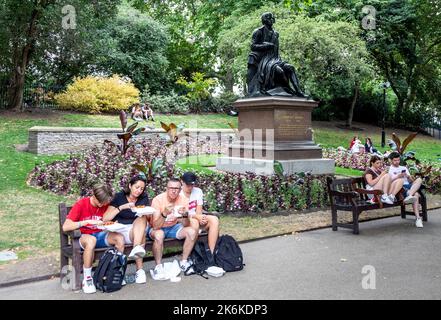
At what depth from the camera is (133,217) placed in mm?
5441

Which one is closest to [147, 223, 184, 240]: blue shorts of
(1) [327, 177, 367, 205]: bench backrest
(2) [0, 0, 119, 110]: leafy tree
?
(1) [327, 177, 367, 205]: bench backrest

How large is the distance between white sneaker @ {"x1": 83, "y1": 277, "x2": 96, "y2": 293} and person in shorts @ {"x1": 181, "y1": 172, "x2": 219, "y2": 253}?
1.42m

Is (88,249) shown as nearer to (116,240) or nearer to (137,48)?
(116,240)

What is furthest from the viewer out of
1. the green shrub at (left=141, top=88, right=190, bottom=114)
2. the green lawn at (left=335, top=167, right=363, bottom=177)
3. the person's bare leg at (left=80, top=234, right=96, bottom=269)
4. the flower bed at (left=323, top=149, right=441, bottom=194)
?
the green shrub at (left=141, top=88, right=190, bottom=114)

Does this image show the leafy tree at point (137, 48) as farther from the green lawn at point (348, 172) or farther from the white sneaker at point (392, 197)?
the white sneaker at point (392, 197)

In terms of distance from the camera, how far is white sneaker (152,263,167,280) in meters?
5.21

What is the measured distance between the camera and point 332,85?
29359 mm

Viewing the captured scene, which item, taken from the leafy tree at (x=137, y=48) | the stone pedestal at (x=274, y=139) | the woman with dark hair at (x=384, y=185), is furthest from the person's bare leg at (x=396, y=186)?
the leafy tree at (x=137, y=48)

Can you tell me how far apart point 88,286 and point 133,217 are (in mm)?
971

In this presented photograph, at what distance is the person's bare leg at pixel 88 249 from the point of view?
486 centimetres

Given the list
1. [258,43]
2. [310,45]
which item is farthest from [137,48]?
[258,43]

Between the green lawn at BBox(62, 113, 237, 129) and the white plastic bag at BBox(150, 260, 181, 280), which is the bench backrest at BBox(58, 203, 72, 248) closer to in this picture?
the white plastic bag at BBox(150, 260, 181, 280)
